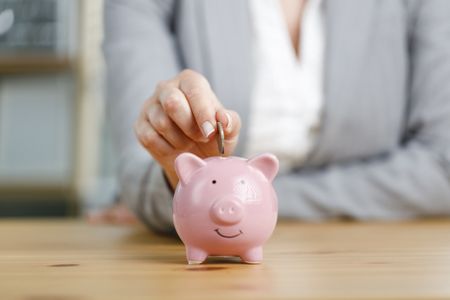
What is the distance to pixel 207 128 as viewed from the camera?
0.65 metres

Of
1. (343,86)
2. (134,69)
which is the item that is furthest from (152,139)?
(343,86)

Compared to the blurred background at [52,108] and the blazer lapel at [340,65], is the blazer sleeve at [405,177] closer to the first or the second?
the blazer lapel at [340,65]

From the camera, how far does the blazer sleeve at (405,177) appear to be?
46.8 inches

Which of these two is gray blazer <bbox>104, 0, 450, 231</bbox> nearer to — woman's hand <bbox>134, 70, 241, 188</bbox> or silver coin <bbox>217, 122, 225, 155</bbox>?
woman's hand <bbox>134, 70, 241, 188</bbox>

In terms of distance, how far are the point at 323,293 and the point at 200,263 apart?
177 millimetres

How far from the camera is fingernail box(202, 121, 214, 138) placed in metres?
0.65

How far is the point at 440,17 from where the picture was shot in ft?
4.27

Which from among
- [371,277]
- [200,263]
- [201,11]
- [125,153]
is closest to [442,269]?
[371,277]

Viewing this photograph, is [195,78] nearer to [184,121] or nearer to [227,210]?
[184,121]

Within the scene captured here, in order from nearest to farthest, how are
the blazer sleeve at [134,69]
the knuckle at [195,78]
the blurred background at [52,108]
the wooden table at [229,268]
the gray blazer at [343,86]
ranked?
the wooden table at [229,268] < the knuckle at [195,78] < the blazer sleeve at [134,69] < the gray blazer at [343,86] < the blurred background at [52,108]

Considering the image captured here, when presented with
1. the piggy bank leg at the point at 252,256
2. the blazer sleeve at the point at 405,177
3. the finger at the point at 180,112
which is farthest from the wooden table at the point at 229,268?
the blazer sleeve at the point at 405,177

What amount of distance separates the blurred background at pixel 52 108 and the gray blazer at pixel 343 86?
2.06 meters

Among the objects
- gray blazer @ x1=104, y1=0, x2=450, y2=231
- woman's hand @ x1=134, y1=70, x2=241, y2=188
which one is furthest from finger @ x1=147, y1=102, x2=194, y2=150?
gray blazer @ x1=104, y1=0, x2=450, y2=231

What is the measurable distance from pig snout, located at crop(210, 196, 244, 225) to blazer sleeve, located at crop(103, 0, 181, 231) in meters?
0.34
